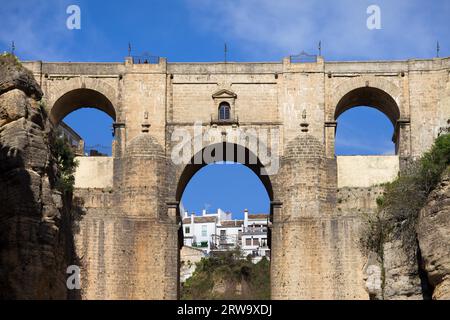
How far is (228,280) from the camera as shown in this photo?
255 feet

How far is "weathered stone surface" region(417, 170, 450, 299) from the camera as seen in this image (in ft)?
143

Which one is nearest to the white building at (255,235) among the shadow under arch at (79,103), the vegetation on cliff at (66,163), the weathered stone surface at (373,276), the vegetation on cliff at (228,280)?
the vegetation on cliff at (228,280)

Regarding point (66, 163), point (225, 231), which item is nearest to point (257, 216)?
point (225, 231)

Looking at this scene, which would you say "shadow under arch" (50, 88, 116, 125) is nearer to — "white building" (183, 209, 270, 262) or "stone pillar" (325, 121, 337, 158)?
"stone pillar" (325, 121, 337, 158)

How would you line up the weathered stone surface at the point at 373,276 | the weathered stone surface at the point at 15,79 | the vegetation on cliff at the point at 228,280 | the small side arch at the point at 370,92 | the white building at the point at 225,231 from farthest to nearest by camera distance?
the white building at the point at 225,231
the vegetation on cliff at the point at 228,280
the small side arch at the point at 370,92
the weathered stone surface at the point at 373,276
the weathered stone surface at the point at 15,79

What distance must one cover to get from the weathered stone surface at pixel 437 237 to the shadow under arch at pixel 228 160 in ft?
29.8

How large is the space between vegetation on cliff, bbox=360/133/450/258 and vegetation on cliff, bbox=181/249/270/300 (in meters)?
24.3

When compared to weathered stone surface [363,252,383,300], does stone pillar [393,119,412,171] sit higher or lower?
higher

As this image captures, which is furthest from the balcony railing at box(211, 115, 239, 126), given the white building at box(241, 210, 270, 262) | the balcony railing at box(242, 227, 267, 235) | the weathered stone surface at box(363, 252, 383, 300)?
the balcony railing at box(242, 227, 267, 235)

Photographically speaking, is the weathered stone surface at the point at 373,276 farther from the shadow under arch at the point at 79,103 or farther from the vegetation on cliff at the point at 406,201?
the shadow under arch at the point at 79,103

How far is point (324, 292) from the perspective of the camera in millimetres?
50094

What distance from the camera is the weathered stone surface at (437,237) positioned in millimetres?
43531
